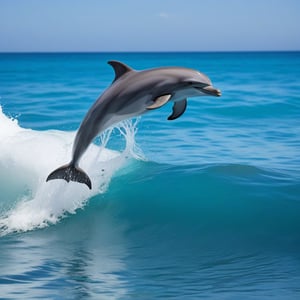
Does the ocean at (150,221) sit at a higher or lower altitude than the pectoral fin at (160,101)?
lower

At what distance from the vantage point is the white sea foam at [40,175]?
1093 cm

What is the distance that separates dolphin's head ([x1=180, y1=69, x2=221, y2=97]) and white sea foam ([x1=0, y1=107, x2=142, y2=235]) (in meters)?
2.54

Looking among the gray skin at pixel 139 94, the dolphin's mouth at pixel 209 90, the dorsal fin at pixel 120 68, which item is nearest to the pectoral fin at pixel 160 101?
the gray skin at pixel 139 94

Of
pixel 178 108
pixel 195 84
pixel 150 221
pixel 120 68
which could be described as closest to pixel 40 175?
pixel 150 221

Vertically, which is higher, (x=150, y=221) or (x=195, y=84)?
(x=195, y=84)

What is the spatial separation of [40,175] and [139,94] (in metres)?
7.08

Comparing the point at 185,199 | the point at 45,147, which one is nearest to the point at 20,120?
the point at 45,147

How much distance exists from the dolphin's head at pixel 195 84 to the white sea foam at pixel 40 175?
2.54 m

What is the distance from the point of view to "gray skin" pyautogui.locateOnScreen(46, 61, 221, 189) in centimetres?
650

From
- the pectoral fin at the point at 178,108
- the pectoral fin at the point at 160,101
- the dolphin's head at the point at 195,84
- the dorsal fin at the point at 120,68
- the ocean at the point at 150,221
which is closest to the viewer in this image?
the pectoral fin at the point at 160,101

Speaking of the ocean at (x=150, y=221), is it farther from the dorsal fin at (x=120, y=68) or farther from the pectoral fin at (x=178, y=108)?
the dorsal fin at (x=120, y=68)

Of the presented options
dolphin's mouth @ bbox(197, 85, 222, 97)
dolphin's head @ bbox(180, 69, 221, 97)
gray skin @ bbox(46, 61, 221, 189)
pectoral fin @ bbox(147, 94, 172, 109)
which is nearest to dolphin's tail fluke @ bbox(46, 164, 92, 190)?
gray skin @ bbox(46, 61, 221, 189)

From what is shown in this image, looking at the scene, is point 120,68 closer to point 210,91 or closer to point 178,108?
point 178,108

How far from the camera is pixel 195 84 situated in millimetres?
6465
